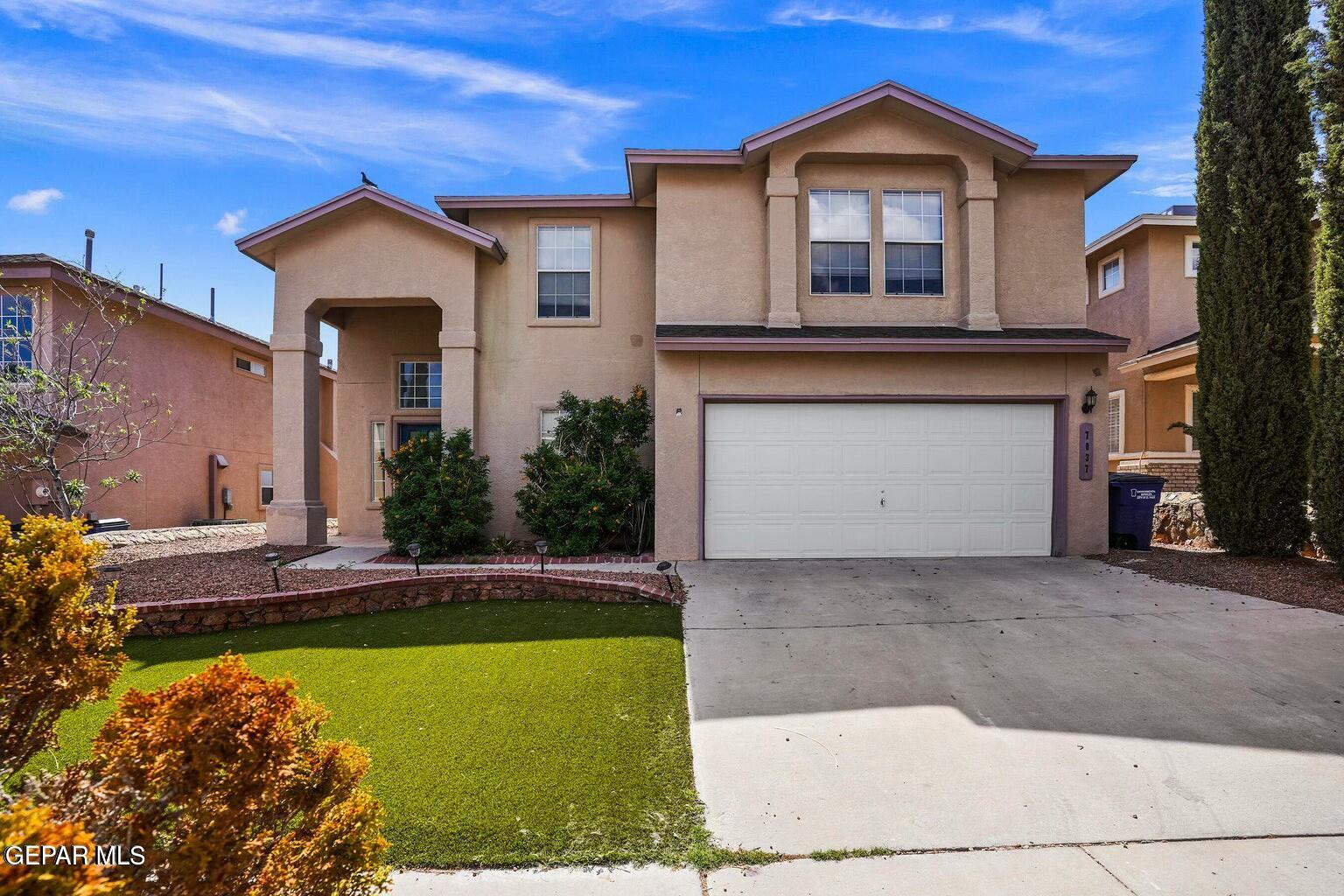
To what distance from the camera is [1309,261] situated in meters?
8.95

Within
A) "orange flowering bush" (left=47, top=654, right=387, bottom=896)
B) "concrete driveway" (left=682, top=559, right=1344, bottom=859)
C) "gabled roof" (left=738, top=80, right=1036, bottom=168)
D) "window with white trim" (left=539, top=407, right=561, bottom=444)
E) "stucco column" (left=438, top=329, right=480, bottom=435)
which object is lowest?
"concrete driveway" (left=682, top=559, right=1344, bottom=859)

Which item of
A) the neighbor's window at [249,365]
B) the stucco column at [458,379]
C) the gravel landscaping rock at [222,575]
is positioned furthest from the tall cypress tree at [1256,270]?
the neighbor's window at [249,365]

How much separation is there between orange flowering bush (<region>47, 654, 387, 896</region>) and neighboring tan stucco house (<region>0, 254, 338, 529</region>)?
1028 cm

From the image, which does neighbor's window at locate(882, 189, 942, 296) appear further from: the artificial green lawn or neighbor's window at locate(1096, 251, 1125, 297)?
neighbor's window at locate(1096, 251, 1125, 297)

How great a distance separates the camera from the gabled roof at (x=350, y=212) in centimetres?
1038

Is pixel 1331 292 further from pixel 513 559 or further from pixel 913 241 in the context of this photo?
pixel 513 559

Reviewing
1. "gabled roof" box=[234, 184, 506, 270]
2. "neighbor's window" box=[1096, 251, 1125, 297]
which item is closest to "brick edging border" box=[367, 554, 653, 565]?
"gabled roof" box=[234, 184, 506, 270]

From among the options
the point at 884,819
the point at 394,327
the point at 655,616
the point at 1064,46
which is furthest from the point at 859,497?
the point at 394,327

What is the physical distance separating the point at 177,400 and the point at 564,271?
981 cm

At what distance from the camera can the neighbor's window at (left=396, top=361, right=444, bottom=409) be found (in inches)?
500

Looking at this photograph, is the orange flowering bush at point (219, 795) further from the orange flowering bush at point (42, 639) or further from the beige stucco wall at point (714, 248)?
the beige stucco wall at point (714, 248)

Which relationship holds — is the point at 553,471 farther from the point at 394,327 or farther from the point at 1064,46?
the point at 1064,46

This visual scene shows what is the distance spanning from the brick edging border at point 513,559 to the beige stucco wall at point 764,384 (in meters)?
0.61

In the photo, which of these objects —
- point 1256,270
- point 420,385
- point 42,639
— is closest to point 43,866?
point 42,639
